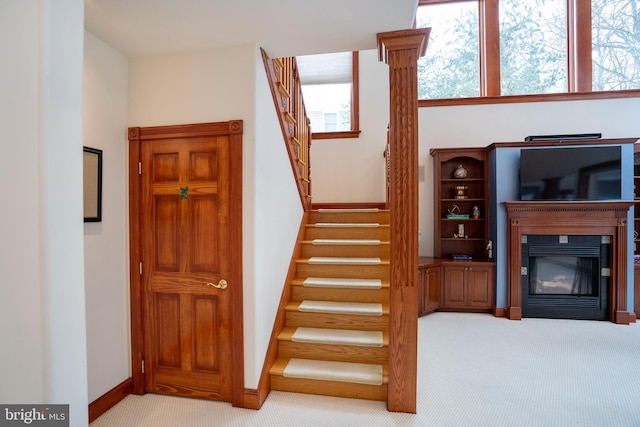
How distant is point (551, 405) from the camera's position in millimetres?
2195

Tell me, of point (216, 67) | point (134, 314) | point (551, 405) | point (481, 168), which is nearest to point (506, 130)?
point (481, 168)

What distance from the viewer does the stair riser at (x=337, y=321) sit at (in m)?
2.58

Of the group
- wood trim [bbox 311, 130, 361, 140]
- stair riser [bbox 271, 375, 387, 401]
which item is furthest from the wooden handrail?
stair riser [bbox 271, 375, 387, 401]

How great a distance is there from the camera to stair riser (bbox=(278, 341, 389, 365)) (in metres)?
2.39

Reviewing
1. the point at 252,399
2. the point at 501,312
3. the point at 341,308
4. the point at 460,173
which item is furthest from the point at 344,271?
the point at 460,173

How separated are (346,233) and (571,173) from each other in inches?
125

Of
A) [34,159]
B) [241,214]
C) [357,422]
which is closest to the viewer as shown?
[34,159]

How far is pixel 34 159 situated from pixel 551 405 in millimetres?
3398

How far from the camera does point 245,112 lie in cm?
219

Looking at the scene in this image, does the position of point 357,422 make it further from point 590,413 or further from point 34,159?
point 34,159

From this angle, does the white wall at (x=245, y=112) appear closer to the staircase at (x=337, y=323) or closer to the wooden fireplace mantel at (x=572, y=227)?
the staircase at (x=337, y=323)

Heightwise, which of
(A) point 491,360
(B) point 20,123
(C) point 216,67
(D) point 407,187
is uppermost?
(C) point 216,67

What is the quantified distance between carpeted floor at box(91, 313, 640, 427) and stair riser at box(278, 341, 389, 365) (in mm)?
288

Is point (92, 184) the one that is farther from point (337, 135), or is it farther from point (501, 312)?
point (501, 312)
